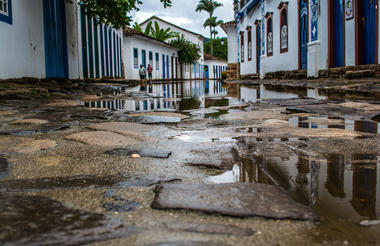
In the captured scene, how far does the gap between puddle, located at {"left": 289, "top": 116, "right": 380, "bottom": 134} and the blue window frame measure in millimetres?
6518

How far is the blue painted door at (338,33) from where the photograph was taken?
416 inches

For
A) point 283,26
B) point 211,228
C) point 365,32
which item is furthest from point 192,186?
point 283,26

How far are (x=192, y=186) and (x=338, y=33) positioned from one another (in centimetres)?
1053

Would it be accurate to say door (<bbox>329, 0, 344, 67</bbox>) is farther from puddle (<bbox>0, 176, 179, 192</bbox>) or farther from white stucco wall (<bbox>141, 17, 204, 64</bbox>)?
white stucco wall (<bbox>141, 17, 204, 64</bbox>)

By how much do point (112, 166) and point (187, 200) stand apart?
69 cm

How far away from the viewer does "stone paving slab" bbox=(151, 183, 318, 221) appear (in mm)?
1238

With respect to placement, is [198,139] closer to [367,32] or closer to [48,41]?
[367,32]

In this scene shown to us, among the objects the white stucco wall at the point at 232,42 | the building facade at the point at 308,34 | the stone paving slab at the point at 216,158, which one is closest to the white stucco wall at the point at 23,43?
the stone paving slab at the point at 216,158

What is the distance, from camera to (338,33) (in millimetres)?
10766

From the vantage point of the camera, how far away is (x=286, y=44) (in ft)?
52.6

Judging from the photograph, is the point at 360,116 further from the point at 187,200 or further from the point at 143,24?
the point at 143,24

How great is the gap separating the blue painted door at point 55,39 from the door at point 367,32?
26.7 feet

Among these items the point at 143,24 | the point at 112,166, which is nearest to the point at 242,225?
the point at 112,166

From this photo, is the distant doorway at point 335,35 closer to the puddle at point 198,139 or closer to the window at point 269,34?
the window at point 269,34
